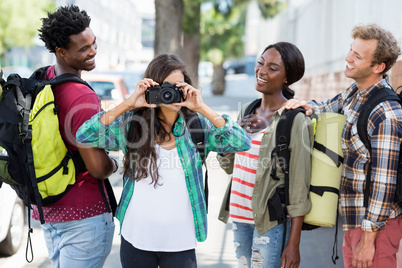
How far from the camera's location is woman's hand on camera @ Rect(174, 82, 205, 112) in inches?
94.2

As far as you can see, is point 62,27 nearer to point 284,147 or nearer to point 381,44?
point 284,147

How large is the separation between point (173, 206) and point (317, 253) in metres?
3.46

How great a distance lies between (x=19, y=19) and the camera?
1603 inches

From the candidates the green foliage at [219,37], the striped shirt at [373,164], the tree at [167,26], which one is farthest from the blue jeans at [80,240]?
the green foliage at [219,37]

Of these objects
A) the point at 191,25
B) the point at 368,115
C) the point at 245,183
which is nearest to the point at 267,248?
the point at 245,183

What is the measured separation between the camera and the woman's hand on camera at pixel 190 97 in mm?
2393

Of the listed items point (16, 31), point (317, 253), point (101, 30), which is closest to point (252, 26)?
point (101, 30)

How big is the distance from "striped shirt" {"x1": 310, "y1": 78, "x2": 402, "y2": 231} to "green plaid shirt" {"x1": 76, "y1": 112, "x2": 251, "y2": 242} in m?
0.60

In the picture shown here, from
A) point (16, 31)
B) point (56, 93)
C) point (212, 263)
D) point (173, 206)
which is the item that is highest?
point (16, 31)

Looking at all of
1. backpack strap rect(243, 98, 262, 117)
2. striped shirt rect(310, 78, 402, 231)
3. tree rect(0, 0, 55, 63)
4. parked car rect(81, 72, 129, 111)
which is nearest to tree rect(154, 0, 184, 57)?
parked car rect(81, 72, 129, 111)

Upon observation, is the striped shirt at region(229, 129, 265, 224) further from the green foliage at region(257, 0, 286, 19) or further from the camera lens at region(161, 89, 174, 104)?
the green foliage at region(257, 0, 286, 19)

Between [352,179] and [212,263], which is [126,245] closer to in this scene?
[352,179]

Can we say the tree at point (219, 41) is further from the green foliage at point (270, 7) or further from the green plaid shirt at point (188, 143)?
the green plaid shirt at point (188, 143)

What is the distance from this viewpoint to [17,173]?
98.5 inches
